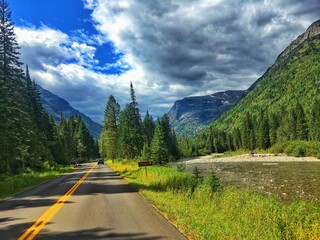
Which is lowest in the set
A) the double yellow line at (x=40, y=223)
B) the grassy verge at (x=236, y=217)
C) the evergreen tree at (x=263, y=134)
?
the grassy verge at (x=236, y=217)

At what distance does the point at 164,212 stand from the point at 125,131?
68011 mm

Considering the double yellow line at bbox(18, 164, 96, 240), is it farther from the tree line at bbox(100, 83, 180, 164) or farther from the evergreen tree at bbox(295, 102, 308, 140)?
the evergreen tree at bbox(295, 102, 308, 140)

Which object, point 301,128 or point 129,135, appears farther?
point 301,128

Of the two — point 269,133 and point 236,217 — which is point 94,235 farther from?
point 269,133

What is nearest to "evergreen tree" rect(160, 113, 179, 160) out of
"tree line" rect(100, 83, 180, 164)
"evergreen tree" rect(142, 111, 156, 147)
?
"evergreen tree" rect(142, 111, 156, 147)

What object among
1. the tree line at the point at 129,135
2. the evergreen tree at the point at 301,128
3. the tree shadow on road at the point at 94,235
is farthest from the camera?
the evergreen tree at the point at 301,128

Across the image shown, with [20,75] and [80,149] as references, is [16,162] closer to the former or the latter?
[20,75]

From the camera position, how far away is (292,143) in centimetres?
11294

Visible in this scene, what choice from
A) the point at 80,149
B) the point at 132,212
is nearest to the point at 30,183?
the point at 132,212

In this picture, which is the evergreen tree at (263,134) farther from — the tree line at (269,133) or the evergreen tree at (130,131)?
the evergreen tree at (130,131)

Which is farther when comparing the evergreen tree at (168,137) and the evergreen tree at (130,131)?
the evergreen tree at (168,137)

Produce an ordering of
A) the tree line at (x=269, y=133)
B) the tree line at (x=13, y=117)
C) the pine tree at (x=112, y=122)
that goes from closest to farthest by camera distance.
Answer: the tree line at (x=13, y=117) → the pine tree at (x=112, y=122) → the tree line at (x=269, y=133)

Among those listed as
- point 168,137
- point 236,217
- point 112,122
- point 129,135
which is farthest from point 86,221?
point 168,137

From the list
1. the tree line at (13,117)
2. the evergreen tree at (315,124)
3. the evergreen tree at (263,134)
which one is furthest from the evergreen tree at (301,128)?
the tree line at (13,117)
